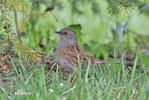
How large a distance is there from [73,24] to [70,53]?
3.94ft

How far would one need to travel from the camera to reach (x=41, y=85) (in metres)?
4.28

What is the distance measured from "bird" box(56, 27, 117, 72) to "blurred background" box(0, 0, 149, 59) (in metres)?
0.24

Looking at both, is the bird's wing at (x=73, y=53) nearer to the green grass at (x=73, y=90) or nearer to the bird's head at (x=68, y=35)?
the bird's head at (x=68, y=35)

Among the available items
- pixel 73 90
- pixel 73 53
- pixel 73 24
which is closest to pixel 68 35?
pixel 73 24

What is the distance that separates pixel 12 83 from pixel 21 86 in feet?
1.31

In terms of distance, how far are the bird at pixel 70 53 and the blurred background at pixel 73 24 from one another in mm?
242

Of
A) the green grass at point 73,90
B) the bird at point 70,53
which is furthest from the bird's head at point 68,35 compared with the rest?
the green grass at point 73,90

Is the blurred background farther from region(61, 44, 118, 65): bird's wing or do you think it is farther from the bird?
region(61, 44, 118, 65): bird's wing

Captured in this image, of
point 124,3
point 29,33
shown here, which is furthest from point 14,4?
point 29,33

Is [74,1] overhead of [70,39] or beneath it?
overhead

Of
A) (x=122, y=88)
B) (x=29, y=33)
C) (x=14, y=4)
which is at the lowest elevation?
(x=122, y=88)

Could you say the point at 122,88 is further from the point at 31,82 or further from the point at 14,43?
the point at 14,43

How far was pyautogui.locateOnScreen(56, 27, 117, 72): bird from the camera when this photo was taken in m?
6.06

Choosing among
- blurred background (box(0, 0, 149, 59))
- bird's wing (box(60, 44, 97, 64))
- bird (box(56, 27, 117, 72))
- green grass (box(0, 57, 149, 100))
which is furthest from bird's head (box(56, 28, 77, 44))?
green grass (box(0, 57, 149, 100))
